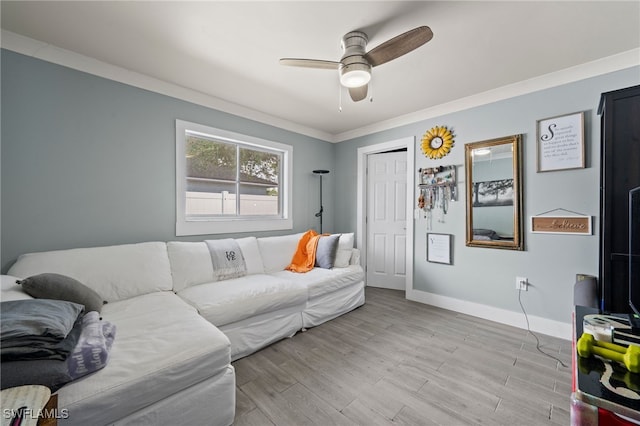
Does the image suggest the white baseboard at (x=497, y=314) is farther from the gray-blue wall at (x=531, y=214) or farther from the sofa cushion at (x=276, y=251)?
the sofa cushion at (x=276, y=251)

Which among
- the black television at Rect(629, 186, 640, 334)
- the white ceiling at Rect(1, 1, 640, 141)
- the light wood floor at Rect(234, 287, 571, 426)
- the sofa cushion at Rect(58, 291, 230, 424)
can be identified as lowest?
the light wood floor at Rect(234, 287, 571, 426)

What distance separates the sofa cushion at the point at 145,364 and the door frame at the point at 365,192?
271 centimetres

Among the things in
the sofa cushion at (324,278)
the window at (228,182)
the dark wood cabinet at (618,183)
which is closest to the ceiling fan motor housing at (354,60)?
the dark wood cabinet at (618,183)

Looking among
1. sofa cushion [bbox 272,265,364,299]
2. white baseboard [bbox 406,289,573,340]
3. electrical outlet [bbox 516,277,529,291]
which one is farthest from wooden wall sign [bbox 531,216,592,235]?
sofa cushion [bbox 272,265,364,299]

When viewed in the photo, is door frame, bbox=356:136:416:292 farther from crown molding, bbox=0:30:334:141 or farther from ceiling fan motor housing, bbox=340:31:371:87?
ceiling fan motor housing, bbox=340:31:371:87

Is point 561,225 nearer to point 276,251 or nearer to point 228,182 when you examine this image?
point 276,251

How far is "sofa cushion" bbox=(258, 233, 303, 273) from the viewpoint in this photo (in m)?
3.02

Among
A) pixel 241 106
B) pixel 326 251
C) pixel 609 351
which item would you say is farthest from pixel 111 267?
pixel 609 351

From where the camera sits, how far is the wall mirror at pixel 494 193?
263 centimetres

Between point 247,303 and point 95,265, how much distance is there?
1.22 m

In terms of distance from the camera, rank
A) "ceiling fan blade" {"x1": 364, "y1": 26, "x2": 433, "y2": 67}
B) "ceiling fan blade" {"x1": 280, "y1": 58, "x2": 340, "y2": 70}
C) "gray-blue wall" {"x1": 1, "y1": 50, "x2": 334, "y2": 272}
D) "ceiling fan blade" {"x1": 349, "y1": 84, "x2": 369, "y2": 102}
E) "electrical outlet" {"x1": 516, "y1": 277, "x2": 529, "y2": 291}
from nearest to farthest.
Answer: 1. "ceiling fan blade" {"x1": 364, "y1": 26, "x2": 433, "y2": 67}
2. "ceiling fan blade" {"x1": 280, "y1": 58, "x2": 340, "y2": 70}
3. "gray-blue wall" {"x1": 1, "y1": 50, "x2": 334, "y2": 272}
4. "ceiling fan blade" {"x1": 349, "y1": 84, "x2": 369, "y2": 102}
5. "electrical outlet" {"x1": 516, "y1": 277, "x2": 529, "y2": 291}

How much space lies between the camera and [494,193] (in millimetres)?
2770

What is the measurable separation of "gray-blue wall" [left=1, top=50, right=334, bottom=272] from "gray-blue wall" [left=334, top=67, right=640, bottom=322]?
3.02m

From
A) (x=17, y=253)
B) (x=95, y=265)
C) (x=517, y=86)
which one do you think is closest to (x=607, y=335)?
(x=517, y=86)
